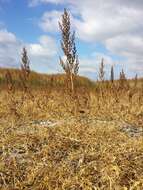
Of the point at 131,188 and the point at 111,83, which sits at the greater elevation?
the point at 111,83

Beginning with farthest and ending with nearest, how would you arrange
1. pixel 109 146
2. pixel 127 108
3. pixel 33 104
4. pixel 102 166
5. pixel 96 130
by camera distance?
pixel 33 104 → pixel 127 108 → pixel 96 130 → pixel 109 146 → pixel 102 166

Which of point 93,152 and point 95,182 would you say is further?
Answer: point 93,152

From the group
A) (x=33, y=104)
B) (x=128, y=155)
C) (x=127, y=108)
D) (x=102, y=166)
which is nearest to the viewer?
(x=102, y=166)

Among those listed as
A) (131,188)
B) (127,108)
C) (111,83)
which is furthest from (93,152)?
(111,83)

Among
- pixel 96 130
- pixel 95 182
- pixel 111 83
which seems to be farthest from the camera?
pixel 111 83

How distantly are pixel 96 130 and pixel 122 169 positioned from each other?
6.41ft

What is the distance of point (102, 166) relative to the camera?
16.1 feet

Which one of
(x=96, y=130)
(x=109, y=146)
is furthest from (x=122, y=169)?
(x=96, y=130)

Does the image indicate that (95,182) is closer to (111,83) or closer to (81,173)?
(81,173)

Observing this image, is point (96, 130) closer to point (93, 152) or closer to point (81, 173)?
point (93, 152)

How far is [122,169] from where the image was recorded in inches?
189

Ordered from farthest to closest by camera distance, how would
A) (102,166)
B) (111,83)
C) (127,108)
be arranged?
1. (111,83)
2. (127,108)
3. (102,166)

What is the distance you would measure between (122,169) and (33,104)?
851 cm

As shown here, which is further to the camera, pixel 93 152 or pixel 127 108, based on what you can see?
pixel 127 108
